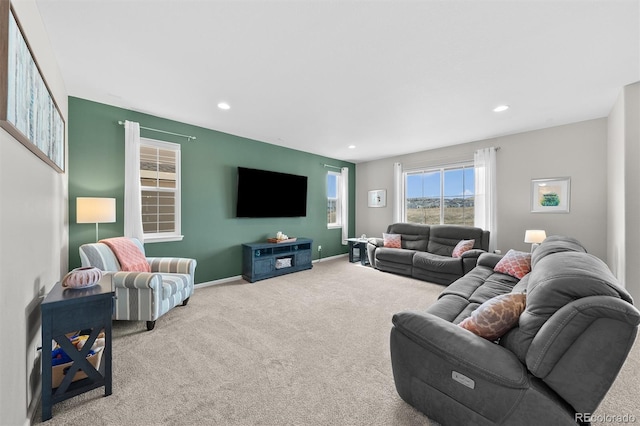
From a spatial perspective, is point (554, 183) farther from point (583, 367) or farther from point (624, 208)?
point (583, 367)

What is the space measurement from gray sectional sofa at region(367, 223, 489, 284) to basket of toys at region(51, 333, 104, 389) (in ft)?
14.4

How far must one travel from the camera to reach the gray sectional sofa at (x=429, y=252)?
4.27 meters

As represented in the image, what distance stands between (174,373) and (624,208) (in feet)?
15.9

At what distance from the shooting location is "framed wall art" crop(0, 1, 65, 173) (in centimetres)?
116

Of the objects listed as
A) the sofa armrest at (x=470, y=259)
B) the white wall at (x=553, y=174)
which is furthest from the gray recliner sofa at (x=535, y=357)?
the white wall at (x=553, y=174)

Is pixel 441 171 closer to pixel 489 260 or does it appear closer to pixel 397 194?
pixel 397 194

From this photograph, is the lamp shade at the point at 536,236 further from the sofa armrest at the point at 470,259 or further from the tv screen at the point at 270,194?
the tv screen at the point at 270,194

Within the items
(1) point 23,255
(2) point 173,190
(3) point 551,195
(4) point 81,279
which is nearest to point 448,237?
(3) point 551,195

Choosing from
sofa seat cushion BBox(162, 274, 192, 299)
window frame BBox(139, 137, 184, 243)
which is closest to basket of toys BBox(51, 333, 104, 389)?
sofa seat cushion BBox(162, 274, 192, 299)

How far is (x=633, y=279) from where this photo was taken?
9.30ft

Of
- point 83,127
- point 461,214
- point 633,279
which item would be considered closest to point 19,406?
point 83,127

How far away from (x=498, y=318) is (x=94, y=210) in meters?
3.81

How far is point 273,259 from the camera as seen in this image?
4742mm

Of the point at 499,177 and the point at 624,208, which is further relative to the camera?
the point at 499,177
